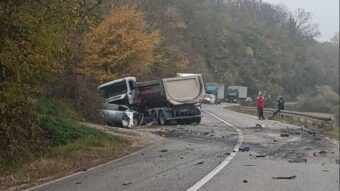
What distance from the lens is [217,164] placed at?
13.6 m

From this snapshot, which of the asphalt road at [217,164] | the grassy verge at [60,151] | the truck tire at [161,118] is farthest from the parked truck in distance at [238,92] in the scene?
the grassy verge at [60,151]

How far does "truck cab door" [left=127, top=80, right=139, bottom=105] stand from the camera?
31.2 metres

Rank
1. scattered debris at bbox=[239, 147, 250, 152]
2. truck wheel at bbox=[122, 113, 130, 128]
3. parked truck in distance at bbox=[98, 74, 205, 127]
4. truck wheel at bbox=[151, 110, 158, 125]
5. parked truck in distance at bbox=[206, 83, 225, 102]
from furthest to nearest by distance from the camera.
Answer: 1. parked truck in distance at bbox=[206, 83, 225, 102]
2. truck wheel at bbox=[151, 110, 158, 125]
3. parked truck in distance at bbox=[98, 74, 205, 127]
4. truck wheel at bbox=[122, 113, 130, 128]
5. scattered debris at bbox=[239, 147, 250, 152]

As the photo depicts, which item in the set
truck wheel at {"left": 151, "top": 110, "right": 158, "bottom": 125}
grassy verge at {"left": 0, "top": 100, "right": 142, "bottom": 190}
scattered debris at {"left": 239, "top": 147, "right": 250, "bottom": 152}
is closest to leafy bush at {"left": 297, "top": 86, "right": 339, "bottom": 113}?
grassy verge at {"left": 0, "top": 100, "right": 142, "bottom": 190}

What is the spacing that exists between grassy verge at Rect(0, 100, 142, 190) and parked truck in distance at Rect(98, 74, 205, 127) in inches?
432

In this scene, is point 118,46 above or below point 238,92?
above

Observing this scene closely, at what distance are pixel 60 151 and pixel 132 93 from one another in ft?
55.0

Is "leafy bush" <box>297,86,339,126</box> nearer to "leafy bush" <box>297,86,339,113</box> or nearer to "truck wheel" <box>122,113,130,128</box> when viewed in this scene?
"leafy bush" <box>297,86,339,113</box>

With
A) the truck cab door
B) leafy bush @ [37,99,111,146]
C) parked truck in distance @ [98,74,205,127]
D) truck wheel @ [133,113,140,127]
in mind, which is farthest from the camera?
the truck cab door

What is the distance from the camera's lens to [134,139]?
64.3 ft

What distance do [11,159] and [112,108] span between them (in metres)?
16.1

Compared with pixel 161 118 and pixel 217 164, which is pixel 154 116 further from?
pixel 217 164

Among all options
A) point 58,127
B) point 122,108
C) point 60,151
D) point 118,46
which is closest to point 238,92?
point 118,46

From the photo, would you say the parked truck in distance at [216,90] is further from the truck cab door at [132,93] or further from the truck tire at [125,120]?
the truck tire at [125,120]
